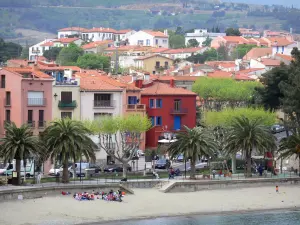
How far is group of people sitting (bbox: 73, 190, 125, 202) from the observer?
70000mm

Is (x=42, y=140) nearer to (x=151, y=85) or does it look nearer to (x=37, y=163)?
(x=37, y=163)

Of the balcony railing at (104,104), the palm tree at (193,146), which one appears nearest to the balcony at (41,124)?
the balcony railing at (104,104)

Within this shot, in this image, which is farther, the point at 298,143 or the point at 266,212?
the point at 298,143

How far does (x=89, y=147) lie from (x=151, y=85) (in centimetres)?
2862

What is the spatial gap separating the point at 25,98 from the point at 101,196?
14.7 metres

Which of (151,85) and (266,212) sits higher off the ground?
(151,85)

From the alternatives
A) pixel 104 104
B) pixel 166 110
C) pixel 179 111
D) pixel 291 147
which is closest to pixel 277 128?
pixel 179 111

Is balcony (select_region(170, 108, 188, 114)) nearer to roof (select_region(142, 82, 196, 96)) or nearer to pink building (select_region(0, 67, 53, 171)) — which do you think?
roof (select_region(142, 82, 196, 96))

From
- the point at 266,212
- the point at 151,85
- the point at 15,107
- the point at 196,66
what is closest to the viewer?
the point at 266,212

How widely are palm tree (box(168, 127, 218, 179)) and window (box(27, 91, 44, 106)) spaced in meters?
11.8

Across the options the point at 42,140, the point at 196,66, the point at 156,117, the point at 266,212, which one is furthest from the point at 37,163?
the point at 196,66

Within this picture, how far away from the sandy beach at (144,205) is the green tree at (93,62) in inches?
3743

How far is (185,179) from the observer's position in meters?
78.6

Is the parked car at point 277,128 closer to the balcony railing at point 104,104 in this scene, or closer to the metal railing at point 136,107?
the metal railing at point 136,107
